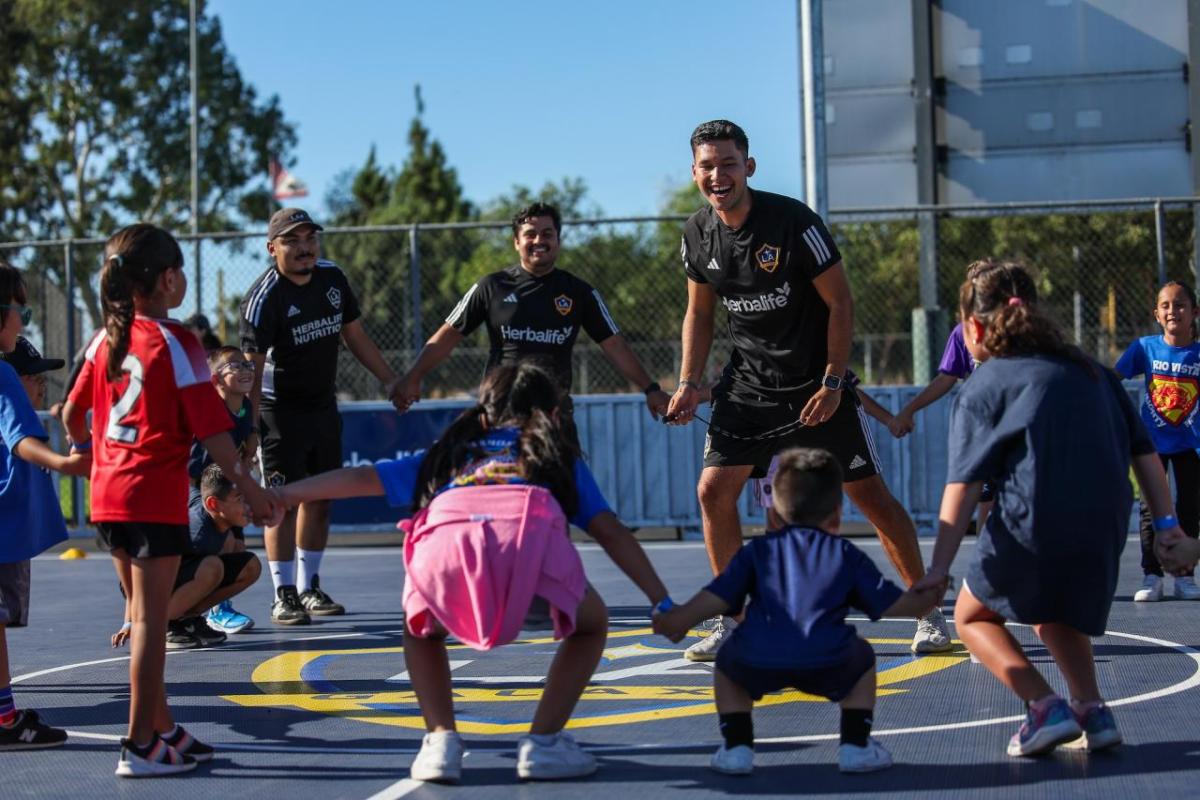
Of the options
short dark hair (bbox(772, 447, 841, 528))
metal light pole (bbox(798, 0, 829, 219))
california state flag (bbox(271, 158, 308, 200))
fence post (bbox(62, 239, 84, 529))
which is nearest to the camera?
short dark hair (bbox(772, 447, 841, 528))

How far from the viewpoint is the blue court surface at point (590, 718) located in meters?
4.33

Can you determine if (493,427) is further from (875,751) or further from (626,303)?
(626,303)

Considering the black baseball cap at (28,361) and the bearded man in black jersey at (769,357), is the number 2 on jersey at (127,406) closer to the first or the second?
the black baseball cap at (28,361)

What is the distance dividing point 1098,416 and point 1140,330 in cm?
1923

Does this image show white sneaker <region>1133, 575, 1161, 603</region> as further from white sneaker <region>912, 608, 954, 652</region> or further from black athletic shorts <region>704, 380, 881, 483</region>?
black athletic shorts <region>704, 380, 881, 483</region>

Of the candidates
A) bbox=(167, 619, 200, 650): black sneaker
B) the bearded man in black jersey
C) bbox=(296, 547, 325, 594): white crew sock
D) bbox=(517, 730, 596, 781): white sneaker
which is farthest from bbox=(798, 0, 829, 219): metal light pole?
bbox=(517, 730, 596, 781): white sneaker

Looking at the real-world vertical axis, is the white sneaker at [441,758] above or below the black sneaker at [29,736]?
above

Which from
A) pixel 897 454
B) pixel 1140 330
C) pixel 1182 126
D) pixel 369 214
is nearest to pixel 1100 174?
pixel 1182 126

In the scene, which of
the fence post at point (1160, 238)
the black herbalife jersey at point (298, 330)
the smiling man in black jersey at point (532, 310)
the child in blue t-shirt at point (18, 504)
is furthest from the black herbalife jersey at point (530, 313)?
the fence post at point (1160, 238)

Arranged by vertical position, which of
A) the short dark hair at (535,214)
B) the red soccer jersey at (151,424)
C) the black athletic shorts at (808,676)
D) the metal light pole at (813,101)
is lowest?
the black athletic shorts at (808,676)

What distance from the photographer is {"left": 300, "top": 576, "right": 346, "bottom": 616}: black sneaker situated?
8336mm

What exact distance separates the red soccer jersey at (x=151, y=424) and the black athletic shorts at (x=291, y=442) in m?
3.59

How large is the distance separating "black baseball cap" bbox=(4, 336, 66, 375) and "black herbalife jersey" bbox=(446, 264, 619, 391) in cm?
229

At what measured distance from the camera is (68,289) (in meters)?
13.7
